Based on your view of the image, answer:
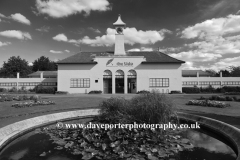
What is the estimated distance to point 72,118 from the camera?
31.6 feet

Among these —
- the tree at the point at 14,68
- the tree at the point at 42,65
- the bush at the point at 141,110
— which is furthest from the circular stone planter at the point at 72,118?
the tree at the point at 42,65

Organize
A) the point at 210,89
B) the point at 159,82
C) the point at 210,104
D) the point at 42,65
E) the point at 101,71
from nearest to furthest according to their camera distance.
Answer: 1. the point at 210,104
2. the point at 159,82
3. the point at 101,71
4. the point at 210,89
5. the point at 42,65

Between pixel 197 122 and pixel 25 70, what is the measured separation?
65.6m

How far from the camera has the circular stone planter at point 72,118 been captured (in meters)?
5.75

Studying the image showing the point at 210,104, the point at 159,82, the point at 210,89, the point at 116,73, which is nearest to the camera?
the point at 210,104

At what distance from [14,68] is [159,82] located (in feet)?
180

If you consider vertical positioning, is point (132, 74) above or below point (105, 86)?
above

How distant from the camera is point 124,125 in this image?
6434mm

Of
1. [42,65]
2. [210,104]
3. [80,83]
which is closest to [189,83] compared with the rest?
[210,104]

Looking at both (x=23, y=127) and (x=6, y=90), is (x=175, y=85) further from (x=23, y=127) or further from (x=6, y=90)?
(x=6, y=90)

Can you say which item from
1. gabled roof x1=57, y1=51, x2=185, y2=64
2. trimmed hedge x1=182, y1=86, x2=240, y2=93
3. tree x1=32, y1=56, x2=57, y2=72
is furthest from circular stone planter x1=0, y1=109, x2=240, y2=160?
tree x1=32, y1=56, x2=57, y2=72

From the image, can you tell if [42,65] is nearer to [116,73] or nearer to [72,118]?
[116,73]

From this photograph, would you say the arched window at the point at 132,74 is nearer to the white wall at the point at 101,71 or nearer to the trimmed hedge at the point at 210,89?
the white wall at the point at 101,71

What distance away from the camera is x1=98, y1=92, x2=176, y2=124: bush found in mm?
6047
